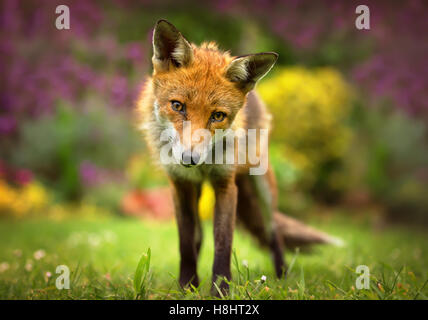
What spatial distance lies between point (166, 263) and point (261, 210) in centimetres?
134

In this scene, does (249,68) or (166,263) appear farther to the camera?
(166,263)

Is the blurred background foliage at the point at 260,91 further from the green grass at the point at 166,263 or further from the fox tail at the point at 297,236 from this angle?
the fox tail at the point at 297,236

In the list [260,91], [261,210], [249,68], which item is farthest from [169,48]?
[260,91]

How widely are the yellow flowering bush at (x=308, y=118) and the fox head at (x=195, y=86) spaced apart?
215 inches

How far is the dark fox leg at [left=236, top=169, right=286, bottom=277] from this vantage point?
3.19m

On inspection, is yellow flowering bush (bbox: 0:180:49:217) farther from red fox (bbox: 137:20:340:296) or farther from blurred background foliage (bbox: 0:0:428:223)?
red fox (bbox: 137:20:340:296)

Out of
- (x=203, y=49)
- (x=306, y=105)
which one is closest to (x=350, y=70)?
(x=306, y=105)

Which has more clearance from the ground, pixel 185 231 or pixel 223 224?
pixel 223 224

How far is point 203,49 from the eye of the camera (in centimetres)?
264

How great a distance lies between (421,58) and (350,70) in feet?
8.73

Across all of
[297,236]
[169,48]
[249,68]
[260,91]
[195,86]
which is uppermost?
[260,91]

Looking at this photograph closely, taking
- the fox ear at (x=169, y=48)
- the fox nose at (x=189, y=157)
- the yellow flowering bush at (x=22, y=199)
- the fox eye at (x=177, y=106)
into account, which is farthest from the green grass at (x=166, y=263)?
the fox ear at (x=169, y=48)

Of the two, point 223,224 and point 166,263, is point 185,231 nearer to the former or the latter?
point 223,224

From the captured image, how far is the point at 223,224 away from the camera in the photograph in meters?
2.40
